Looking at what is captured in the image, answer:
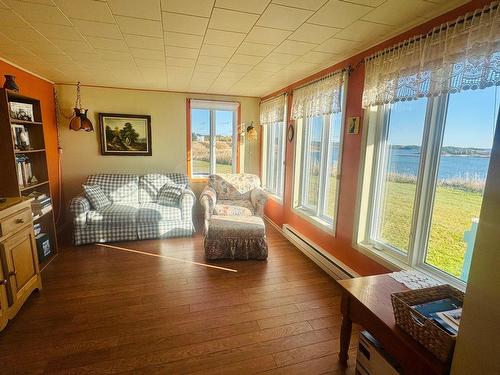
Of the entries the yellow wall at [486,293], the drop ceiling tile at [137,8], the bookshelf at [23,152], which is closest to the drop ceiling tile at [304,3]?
the drop ceiling tile at [137,8]

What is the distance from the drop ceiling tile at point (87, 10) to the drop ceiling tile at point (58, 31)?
0.88 feet

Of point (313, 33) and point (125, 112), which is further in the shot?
point (125, 112)

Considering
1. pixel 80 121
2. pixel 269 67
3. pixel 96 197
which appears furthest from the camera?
pixel 80 121

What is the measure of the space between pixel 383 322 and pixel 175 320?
4.97 ft

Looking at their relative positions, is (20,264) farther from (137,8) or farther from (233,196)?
(233,196)

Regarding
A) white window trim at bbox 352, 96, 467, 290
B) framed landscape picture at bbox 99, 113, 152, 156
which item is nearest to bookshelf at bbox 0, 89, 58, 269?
framed landscape picture at bbox 99, 113, 152, 156

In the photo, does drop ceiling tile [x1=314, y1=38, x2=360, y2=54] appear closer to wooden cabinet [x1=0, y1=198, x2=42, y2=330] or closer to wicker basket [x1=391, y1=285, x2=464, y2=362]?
wicker basket [x1=391, y1=285, x2=464, y2=362]

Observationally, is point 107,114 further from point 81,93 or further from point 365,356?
point 365,356

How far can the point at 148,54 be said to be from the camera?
252 cm

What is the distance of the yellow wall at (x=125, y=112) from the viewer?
13.4 ft

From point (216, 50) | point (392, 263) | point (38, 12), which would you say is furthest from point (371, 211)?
point (38, 12)

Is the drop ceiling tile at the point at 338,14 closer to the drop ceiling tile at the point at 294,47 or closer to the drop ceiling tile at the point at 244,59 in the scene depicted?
the drop ceiling tile at the point at 294,47

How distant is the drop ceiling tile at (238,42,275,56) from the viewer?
7.28ft

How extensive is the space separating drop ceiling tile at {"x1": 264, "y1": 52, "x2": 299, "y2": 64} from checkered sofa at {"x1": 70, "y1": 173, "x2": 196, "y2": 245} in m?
2.22
